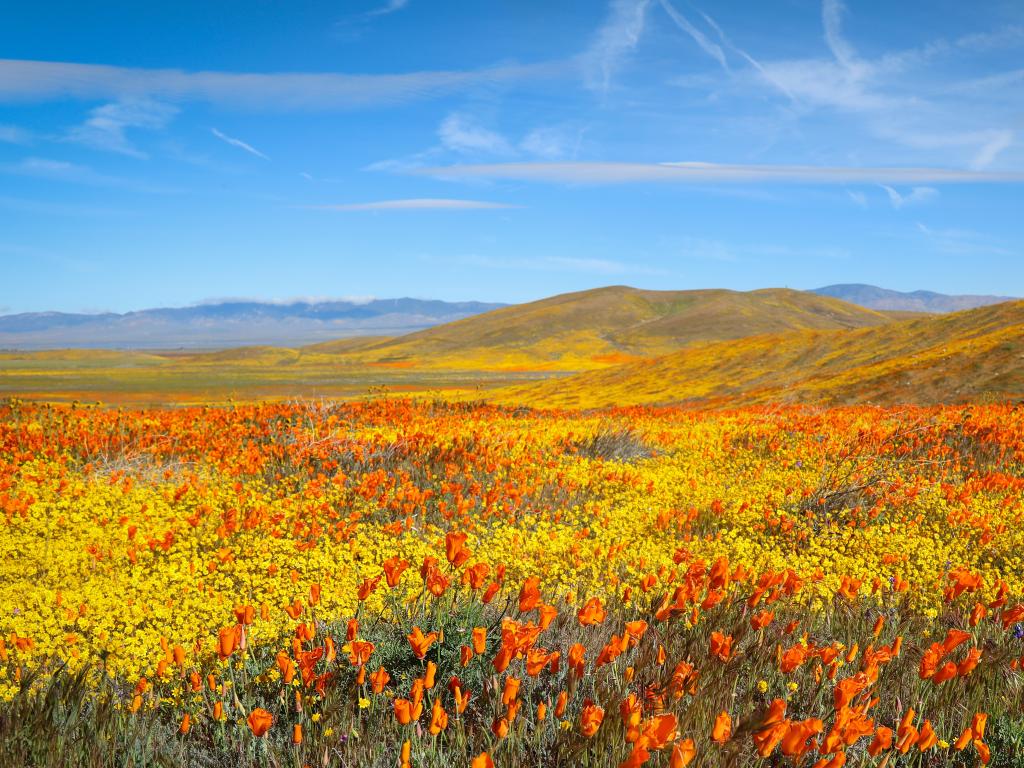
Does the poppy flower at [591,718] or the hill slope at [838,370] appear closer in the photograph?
the poppy flower at [591,718]

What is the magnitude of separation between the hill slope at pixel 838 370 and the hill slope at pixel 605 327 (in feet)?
160

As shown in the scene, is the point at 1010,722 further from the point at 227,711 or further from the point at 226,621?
the point at 226,621

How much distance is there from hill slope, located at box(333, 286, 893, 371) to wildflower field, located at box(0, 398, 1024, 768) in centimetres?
8166

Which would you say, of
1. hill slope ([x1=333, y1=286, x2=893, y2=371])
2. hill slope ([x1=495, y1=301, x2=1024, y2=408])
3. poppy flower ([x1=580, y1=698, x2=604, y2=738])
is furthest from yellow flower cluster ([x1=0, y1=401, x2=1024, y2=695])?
hill slope ([x1=333, y1=286, x2=893, y2=371])

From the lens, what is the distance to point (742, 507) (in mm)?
7207

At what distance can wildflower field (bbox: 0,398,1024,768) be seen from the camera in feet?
8.97

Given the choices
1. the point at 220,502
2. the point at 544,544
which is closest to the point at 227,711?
the point at 544,544

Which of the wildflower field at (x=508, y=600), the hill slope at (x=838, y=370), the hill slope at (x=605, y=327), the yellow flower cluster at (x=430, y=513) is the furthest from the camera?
the hill slope at (x=605, y=327)

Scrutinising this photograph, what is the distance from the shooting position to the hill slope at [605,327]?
376ft

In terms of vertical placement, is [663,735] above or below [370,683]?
above

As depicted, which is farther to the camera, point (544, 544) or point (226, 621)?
point (544, 544)

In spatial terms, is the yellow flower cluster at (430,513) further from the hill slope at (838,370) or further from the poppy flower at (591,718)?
the hill slope at (838,370)

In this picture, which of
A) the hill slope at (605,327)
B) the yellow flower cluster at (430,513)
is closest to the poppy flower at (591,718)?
the yellow flower cluster at (430,513)

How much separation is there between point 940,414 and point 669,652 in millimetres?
11783
